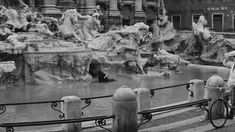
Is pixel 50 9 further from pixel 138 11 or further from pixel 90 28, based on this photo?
pixel 138 11

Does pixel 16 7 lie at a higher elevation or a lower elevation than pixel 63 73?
higher

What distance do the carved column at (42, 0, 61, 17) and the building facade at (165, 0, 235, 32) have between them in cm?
2118

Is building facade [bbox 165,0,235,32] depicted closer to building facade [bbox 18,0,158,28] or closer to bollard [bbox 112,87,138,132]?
building facade [bbox 18,0,158,28]

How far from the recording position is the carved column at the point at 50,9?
2880 centimetres

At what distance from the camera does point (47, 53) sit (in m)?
20.0

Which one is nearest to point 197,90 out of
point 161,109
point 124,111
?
point 161,109

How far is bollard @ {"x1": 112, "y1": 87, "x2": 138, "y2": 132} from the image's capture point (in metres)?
7.79

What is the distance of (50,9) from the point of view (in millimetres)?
29031

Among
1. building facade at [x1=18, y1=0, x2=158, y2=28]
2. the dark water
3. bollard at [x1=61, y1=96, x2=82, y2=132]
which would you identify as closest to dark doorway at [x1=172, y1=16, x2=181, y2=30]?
building facade at [x1=18, y1=0, x2=158, y2=28]

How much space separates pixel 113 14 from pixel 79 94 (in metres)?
18.9

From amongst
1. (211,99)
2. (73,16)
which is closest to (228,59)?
(211,99)

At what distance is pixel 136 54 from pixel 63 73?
5323mm

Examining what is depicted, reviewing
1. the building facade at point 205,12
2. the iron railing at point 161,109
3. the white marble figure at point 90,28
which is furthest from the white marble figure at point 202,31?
the iron railing at point 161,109

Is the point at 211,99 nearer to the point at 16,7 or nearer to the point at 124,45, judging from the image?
the point at 124,45
